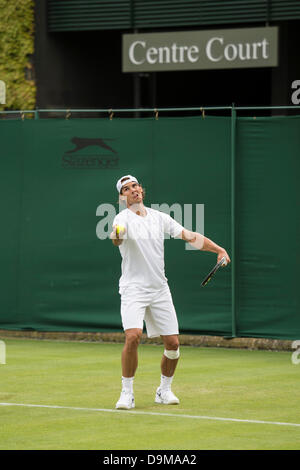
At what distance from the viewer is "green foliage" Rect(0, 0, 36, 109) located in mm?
16578

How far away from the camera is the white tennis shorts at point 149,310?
9.33 meters

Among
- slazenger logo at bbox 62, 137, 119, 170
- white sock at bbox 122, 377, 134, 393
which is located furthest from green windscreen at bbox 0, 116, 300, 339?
white sock at bbox 122, 377, 134, 393

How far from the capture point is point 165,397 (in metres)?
9.50

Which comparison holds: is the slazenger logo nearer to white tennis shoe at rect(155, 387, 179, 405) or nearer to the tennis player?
the tennis player

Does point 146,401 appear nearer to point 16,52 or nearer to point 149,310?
point 149,310

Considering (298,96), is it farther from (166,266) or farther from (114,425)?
(114,425)

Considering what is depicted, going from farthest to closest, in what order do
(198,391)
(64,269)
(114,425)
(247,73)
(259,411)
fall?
(247,73) < (64,269) < (198,391) < (259,411) < (114,425)

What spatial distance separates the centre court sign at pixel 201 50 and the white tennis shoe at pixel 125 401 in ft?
24.6

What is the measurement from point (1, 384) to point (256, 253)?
3.64 meters

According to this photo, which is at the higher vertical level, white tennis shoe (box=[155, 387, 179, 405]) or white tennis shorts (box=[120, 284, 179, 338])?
white tennis shorts (box=[120, 284, 179, 338])

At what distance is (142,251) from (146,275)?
0.22m

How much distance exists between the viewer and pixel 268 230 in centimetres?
1272

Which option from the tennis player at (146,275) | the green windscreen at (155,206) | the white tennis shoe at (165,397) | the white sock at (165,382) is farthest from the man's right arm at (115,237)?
the green windscreen at (155,206)

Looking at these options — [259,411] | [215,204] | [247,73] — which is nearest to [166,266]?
[215,204]
